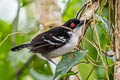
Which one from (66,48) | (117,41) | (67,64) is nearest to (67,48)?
(66,48)

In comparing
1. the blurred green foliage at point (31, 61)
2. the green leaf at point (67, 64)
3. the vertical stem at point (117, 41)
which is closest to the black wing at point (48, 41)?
the blurred green foliage at point (31, 61)

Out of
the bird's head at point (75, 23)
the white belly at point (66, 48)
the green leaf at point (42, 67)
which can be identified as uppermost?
the bird's head at point (75, 23)

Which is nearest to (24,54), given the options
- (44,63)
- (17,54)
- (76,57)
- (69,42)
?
(17,54)

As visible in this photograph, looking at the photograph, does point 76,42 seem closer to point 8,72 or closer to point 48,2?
point 48,2

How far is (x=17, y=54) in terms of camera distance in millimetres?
3504

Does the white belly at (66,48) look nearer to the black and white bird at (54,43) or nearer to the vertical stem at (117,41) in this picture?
the black and white bird at (54,43)

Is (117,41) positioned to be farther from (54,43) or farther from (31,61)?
(31,61)

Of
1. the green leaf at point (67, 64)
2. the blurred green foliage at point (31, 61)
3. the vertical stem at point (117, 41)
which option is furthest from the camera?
the blurred green foliage at point (31, 61)

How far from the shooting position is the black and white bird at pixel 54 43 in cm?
271

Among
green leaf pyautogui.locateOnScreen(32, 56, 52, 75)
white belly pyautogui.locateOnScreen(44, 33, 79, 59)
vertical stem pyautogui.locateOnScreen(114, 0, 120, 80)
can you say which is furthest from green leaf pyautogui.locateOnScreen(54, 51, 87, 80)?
green leaf pyautogui.locateOnScreen(32, 56, 52, 75)

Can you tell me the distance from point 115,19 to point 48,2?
1.08 meters

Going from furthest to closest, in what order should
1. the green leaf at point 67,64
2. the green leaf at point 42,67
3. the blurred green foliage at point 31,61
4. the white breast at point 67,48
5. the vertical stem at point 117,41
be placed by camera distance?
the green leaf at point 42,67, the blurred green foliage at point 31,61, the white breast at point 67,48, the green leaf at point 67,64, the vertical stem at point 117,41

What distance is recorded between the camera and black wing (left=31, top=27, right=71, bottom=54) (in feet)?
8.96

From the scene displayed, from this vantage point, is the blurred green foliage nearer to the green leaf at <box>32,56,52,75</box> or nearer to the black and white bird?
the green leaf at <box>32,56,52,75</box>
